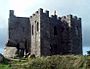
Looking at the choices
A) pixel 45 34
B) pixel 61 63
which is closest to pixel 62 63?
pixel 61 63

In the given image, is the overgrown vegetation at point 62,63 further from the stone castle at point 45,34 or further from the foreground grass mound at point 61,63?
the stone castle at point 45,34

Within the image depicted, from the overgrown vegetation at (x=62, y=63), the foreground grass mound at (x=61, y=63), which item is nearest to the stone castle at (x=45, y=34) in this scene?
the overgrown vegetation at (x=62, y=63)

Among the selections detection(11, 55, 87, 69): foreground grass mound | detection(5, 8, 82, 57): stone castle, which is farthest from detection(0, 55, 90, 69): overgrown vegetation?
detection(5, 8, 82, 57): stone castle

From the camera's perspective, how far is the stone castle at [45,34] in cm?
6906

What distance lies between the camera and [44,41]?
6894 cm

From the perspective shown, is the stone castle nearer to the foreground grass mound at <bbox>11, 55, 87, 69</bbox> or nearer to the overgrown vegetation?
the overgrown vegetation

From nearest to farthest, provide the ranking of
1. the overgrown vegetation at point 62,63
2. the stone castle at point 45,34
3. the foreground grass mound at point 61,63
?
1. the overgrown vegetation at point 62,63
2. the foreground grass mound at point 61,63
3. the stone castle at point 45,34

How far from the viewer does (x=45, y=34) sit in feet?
227

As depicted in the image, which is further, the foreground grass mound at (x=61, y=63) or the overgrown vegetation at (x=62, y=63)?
the foreground grass mound at (x=61, y=63)

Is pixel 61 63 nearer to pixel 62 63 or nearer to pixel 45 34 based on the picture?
pixel 62 63

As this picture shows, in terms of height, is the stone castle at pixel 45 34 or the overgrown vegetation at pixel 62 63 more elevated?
the stone castle at pixel 45 34

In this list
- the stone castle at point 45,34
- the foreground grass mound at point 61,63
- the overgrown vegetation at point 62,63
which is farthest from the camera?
the stone castle at point 45,34

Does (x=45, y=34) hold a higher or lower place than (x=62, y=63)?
higher

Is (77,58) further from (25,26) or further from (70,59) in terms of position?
(25,26)
